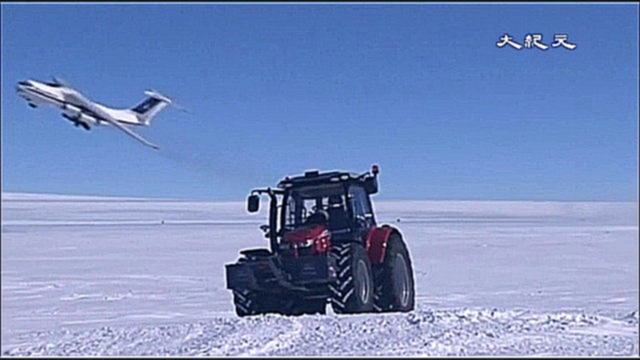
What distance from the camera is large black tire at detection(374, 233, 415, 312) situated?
1080 cm

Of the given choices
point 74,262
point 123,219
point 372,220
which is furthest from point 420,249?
point 123,219

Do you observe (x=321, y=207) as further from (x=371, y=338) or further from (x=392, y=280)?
(x=371, y=338)

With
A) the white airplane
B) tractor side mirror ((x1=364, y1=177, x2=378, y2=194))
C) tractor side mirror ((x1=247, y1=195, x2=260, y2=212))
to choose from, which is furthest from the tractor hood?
the white airplane

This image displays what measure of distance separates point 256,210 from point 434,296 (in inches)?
194

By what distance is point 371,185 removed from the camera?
11.1m

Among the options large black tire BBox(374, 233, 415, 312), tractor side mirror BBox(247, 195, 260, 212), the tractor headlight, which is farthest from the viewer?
large black tire BBox(374, 233, 415, 312)

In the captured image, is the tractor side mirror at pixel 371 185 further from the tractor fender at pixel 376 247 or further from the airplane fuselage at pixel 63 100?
the airplane fuselage at pixel 63 100

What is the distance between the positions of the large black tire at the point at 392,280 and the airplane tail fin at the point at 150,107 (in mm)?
3721

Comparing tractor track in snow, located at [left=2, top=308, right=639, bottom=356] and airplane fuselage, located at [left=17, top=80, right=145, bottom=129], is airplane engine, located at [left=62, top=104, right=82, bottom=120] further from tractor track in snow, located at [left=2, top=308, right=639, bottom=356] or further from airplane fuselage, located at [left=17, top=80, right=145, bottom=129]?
tractor track in snow, located at [left=2, top=308, right=639, bottom=356]

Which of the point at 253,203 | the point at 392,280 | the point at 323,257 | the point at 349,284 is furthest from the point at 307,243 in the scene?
the point at 392,280

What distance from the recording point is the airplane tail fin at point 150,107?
781 cm

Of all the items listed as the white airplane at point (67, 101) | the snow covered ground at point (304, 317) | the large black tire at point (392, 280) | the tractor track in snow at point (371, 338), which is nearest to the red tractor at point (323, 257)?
the large black tire at point (392, 280)

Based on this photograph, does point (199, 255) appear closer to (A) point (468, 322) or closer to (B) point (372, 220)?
(B) point (372, 220)

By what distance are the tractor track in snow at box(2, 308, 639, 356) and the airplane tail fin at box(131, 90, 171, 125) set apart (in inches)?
67.6
